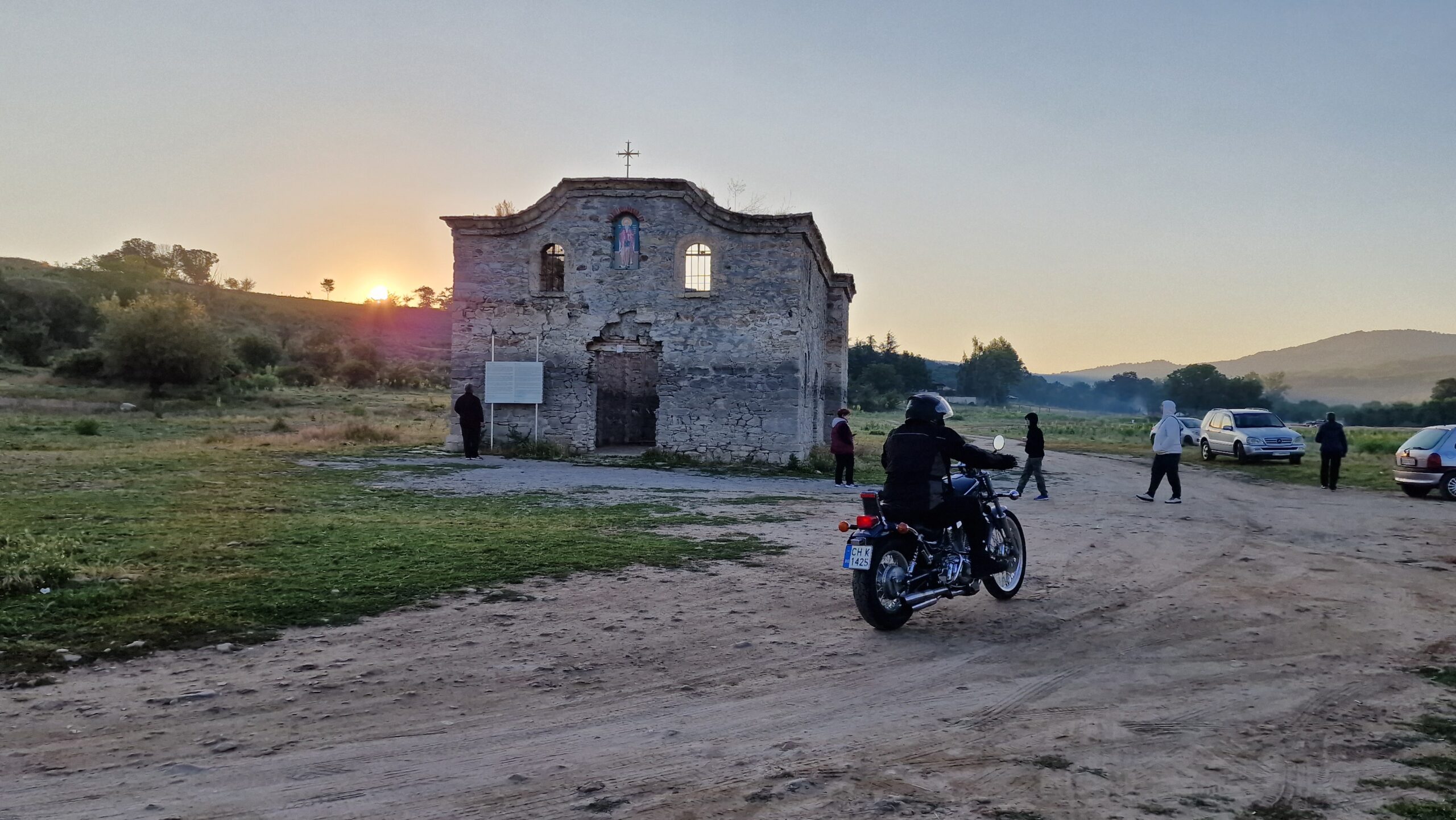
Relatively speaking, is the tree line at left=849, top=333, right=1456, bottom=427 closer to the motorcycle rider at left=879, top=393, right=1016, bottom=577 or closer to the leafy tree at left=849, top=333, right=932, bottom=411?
the leafy tree at left=849, top=333, right=932, bottom=411

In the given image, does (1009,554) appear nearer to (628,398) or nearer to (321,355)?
(628,398)

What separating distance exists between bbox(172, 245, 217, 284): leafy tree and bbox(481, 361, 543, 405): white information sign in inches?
4124

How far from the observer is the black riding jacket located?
24.5ft

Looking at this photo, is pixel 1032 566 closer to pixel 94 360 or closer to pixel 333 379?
pixel 94 360

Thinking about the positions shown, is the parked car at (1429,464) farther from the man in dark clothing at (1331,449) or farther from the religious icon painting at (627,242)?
the religious icon painting at (627,242)

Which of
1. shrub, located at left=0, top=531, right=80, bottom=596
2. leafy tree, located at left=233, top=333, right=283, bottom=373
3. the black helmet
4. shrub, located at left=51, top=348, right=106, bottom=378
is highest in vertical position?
leafy tree, located at left=233, top=333, right=283, bottom=373

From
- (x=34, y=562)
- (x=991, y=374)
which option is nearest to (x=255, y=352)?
(x=34, y=562)

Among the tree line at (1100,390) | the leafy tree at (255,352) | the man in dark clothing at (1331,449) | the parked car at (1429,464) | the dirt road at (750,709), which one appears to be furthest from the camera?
the tree line at (1100,390)

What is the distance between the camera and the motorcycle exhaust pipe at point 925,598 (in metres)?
7.34

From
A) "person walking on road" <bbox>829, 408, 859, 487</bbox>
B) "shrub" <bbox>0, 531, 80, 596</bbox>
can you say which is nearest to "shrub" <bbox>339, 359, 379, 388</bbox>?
"person walking on road" <bbox>829, 408, 859, 487</bbox>

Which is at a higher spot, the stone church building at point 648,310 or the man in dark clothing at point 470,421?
the stone church building at point 648,310

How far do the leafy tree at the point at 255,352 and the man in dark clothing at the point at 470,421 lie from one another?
144 ft

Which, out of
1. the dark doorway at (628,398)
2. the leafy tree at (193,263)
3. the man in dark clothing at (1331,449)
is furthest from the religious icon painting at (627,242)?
the leafy tree at (193,263)

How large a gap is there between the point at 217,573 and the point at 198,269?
12447 centimetres
